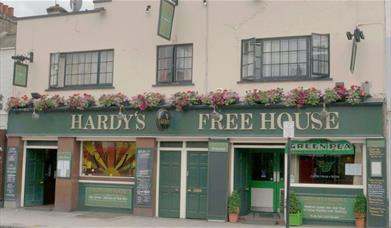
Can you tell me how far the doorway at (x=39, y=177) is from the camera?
19922 millimetres

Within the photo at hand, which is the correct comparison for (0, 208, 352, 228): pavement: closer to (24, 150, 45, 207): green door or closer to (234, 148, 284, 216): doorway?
(234, 148, 284, 216): doorway

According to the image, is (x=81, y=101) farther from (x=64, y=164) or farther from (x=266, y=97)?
(x=266, y=97)

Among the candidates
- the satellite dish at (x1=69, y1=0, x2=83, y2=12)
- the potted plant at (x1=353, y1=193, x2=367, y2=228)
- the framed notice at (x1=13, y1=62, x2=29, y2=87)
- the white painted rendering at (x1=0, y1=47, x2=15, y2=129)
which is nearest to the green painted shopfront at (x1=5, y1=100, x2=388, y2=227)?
the potted plant at (x1=353, y1=193, x2=367, y2=228)

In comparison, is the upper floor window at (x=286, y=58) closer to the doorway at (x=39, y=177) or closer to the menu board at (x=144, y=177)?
the menu board at (x=144, y=177)

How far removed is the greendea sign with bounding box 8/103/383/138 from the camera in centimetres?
1525

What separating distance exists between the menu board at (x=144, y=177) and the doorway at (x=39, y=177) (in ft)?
15.2

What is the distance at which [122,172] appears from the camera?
60.9 ft

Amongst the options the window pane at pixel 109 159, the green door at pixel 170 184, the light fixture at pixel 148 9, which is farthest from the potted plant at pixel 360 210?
the light fixture at pixel 148 9

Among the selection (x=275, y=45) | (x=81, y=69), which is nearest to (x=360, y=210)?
(x=275, y=45)

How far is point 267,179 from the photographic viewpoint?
1736 centimetres

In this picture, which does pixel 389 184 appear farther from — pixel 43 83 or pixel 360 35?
pixel 43 83

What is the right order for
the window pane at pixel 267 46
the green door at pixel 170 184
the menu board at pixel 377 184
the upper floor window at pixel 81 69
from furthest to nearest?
the upper floor window at pixel 81 69
the green door at pixel 170 184
the window pane at pixel 267 46
the menu board at pixel 377 184

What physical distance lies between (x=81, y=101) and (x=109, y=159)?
2160 mm

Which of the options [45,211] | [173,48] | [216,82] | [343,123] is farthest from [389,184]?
[45,211]
